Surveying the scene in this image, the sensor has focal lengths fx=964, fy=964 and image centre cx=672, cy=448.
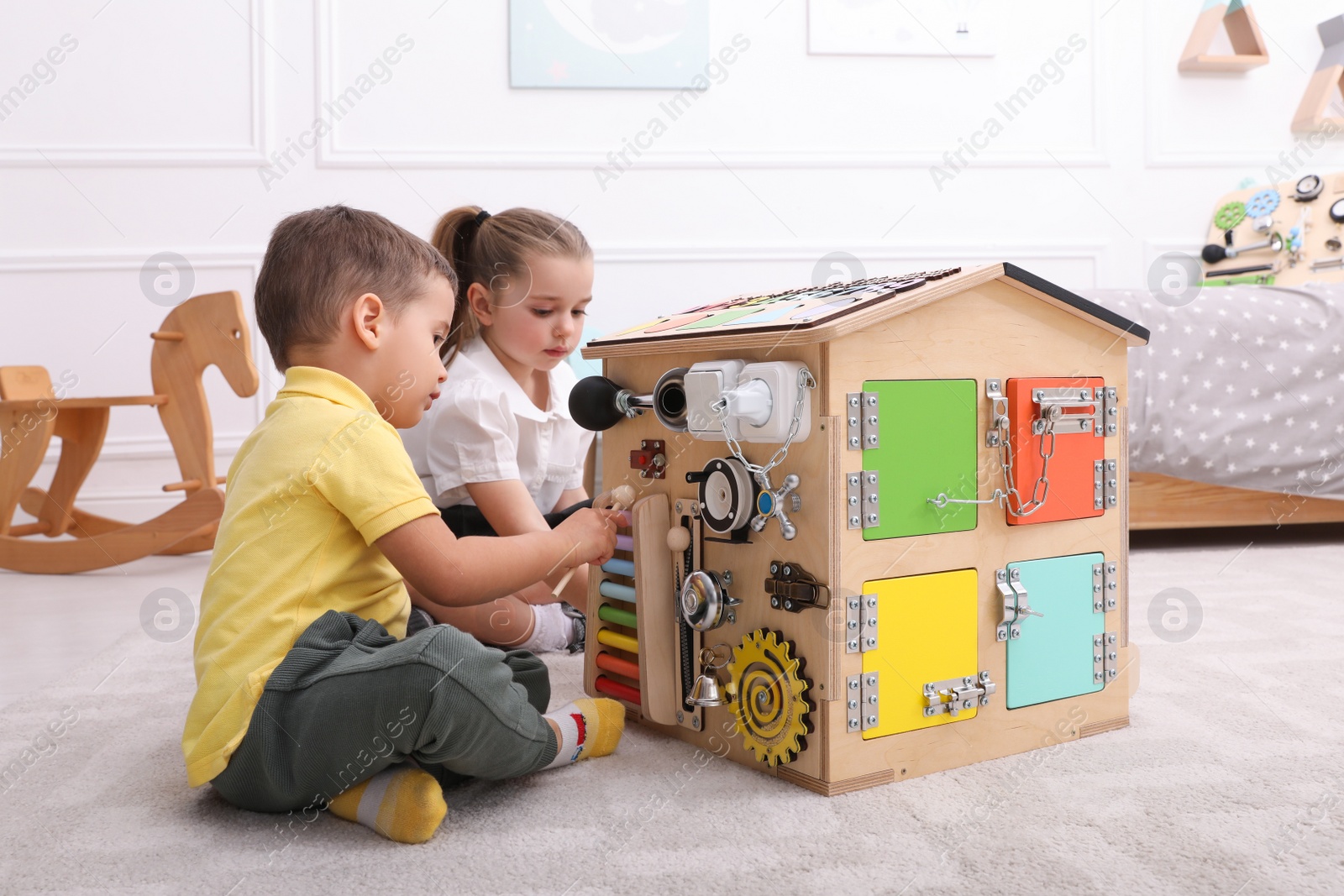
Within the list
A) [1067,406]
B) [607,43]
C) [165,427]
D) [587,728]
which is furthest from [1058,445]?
[607,43]

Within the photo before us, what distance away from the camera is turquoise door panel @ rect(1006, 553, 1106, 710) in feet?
2.97

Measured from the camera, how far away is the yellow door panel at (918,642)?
82 cm

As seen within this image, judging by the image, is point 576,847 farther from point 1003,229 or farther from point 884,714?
point 1003,229

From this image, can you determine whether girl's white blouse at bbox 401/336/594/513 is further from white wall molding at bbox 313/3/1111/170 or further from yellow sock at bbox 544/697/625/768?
white wall molding at bbox 313/3/1111/170

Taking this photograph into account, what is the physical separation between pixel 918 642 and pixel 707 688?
0.62 ft

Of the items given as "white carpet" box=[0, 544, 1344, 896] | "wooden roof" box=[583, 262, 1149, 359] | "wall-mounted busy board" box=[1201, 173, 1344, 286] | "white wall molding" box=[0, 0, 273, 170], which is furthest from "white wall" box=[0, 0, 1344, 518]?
"white carpet" box=[0, 544, 1344, 896]

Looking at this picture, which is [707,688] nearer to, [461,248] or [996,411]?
[996,411]

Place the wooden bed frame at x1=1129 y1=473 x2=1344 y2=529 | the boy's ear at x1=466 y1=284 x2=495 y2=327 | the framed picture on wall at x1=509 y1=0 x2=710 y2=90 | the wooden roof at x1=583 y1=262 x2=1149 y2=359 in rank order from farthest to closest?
the framed picture on wall at x1=509 y1=0 x2=710 y2=90
the wooden bed frame at x1=1129 y1=473 x2=1344 y2=529
the boy's ear at x1=466 y1=284 x2=495 y2=327
the wooden roof at x1=583 y1=262 x2=1149 y2=359

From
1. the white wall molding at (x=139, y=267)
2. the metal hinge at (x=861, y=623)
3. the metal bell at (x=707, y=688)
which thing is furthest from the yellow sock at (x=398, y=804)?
the white wall molding at (x=139, y=267)

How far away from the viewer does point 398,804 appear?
72cm

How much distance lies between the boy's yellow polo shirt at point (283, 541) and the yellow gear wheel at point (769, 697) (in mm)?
306

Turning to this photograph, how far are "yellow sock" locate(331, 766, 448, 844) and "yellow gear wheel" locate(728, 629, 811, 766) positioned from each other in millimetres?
271

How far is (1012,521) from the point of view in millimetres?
889

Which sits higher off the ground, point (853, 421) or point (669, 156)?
point (669, 156)
